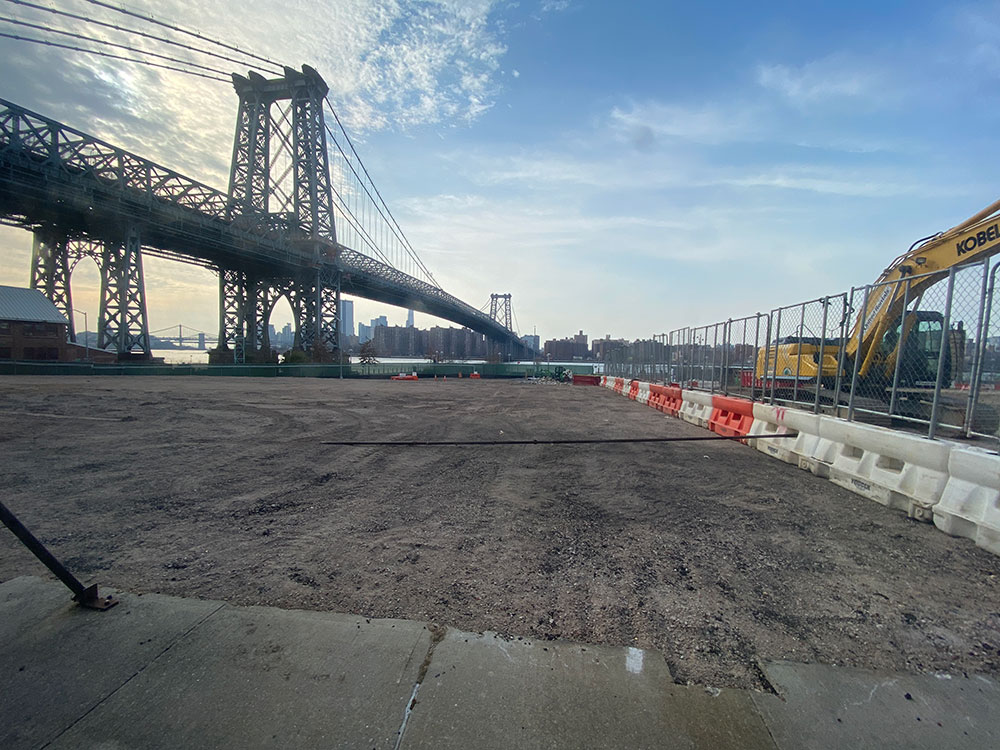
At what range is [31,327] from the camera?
3547 centimetres

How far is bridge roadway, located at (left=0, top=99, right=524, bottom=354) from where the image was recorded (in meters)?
27.8

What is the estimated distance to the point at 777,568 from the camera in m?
3.21

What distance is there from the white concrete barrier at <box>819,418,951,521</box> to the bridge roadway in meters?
42.4

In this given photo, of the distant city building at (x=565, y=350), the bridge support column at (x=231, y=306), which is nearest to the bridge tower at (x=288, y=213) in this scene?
the bridge support column at (x=231, y=306)

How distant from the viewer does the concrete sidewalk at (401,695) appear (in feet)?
5.78

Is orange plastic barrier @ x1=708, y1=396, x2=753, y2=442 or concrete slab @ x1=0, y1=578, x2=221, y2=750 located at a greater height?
orange plastic barrier @ x1=708, y1=396, x2=753, y2=442

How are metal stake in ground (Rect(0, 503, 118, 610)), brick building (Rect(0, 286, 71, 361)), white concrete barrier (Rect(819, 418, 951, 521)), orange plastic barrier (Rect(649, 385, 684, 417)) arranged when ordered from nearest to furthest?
metal stake in ground (Rect(0, 503, 118, 610)) → white concrete barrier (Rect(819, 418, 951, 521)) → orange plastic barrier (Rect(649, 385, 684, 417)) → brick building (Rect(0, 286, 71, 361))

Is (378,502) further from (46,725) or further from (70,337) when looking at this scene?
(70,337)

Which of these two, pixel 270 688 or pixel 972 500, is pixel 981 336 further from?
pixel 270 688

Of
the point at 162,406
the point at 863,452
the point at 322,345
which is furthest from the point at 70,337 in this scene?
the point at 863,452

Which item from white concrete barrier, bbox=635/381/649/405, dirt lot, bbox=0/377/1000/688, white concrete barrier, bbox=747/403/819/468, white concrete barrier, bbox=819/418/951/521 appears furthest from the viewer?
white concrete barrier, bbox=635/381/649/405

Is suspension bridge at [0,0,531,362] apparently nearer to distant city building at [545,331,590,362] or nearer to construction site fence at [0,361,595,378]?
construction site fence at [0,361,595,378]

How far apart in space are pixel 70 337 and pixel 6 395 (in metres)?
36.0

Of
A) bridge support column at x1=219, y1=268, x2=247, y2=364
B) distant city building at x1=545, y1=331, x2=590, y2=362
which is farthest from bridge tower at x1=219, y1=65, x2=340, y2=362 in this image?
distant city building at x1=545, y1=331, x2=590, y2=362
